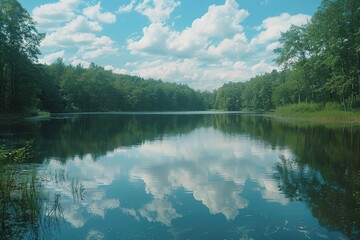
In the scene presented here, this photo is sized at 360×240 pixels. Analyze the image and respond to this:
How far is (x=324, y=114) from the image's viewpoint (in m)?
54.2

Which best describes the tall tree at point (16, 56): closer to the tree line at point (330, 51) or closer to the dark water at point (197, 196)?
the dark water at point (197, 196)

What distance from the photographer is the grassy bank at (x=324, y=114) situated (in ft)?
153

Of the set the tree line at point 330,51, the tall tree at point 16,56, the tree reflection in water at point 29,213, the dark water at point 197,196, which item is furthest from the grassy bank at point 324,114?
the tall tree at point 16,56

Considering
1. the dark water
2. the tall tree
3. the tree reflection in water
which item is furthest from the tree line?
the tall tree

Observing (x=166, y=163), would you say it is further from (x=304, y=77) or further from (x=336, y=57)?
(x=304, y=77)

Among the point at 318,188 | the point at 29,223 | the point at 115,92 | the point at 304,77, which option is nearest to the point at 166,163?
the point at 318,188

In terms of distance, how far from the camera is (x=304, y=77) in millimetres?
73750

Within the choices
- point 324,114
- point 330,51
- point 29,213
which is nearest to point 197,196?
point 29,213

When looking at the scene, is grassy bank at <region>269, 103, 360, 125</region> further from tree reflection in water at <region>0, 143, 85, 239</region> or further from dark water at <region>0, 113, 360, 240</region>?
tree reflection in water at <region>0, 143, 85, 239</region>

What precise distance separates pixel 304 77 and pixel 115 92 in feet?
361

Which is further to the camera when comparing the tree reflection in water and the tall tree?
the tall tree

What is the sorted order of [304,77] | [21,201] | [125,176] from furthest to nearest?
[304,77], [125,176], [21,201]

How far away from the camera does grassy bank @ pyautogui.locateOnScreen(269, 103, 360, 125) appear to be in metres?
46.7

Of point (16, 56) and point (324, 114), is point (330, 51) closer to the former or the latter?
point (324, 114)
